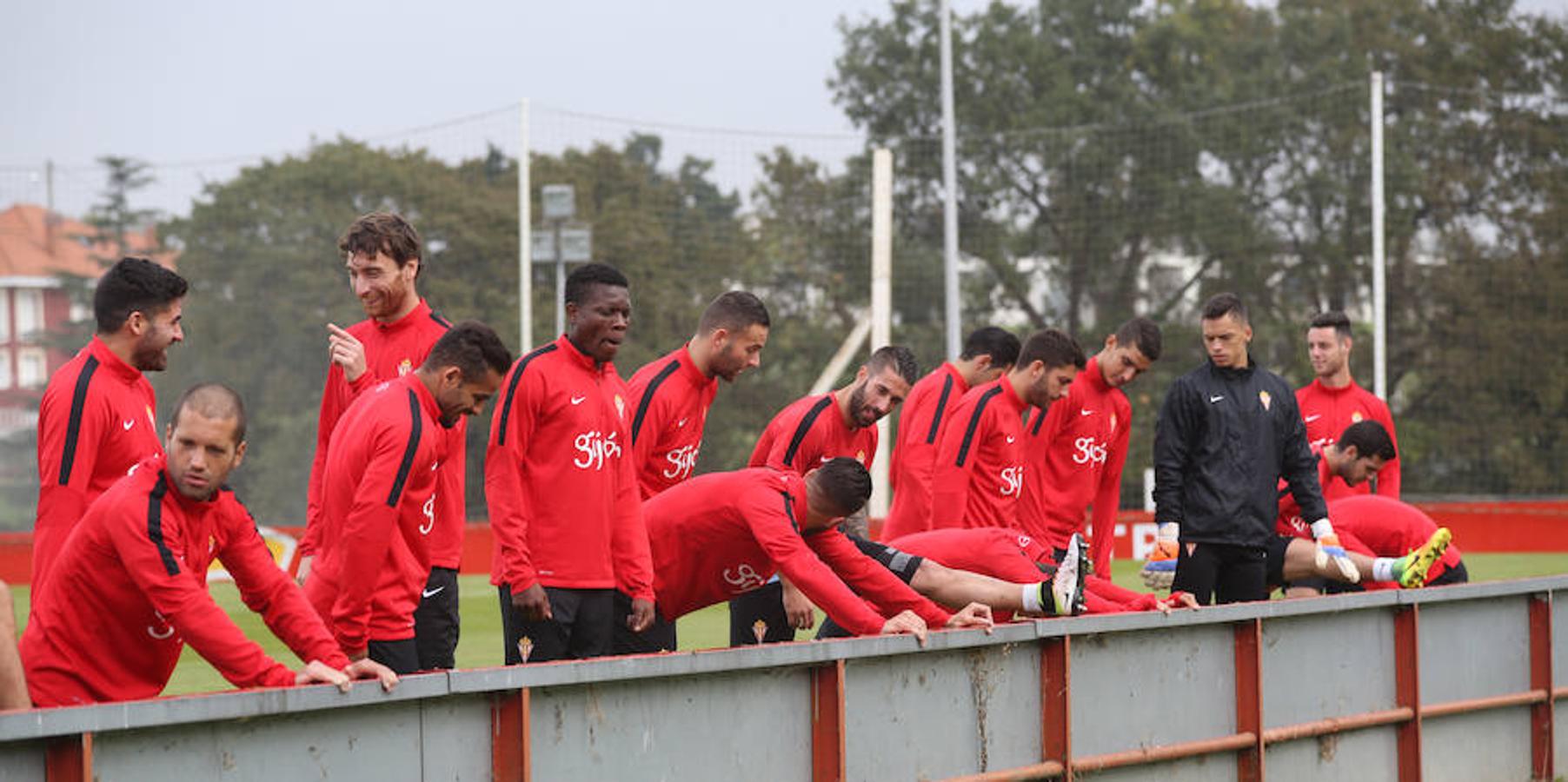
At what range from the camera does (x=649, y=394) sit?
7.50 metres

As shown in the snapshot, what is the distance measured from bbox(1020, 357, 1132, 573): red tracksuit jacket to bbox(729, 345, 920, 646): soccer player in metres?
1.96

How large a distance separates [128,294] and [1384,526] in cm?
667

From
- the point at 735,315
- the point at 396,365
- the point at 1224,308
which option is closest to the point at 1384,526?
the point at 1224,308

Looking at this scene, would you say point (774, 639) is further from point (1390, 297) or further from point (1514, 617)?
point (1390, 297)

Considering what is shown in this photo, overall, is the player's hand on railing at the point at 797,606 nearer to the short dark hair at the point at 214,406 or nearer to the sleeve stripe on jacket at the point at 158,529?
the short dark hair at the point at 214,406

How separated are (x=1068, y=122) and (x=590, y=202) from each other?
11.1m

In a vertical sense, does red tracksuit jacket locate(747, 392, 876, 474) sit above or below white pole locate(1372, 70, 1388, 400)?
below

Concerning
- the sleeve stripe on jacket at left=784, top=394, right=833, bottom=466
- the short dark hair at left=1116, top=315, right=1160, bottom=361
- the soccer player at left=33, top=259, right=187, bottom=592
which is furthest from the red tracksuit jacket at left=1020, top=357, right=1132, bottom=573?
the soccer player at left=33, top=259, right=187, bottom=592

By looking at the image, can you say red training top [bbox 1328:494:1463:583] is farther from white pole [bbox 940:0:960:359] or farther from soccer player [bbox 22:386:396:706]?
white pole [bbox 940:0:960:359]

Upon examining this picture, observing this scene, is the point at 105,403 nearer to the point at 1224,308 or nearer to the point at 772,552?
the point at 772,552

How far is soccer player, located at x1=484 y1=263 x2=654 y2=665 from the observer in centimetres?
677

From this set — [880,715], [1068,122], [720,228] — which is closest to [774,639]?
[880,715]

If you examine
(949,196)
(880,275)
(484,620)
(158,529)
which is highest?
(949,196)

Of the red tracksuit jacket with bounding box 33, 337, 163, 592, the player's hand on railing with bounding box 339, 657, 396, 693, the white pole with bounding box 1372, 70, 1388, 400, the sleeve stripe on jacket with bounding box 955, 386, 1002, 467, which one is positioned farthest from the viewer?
the white pole with bounding box 1372, 70, 1388, 400
